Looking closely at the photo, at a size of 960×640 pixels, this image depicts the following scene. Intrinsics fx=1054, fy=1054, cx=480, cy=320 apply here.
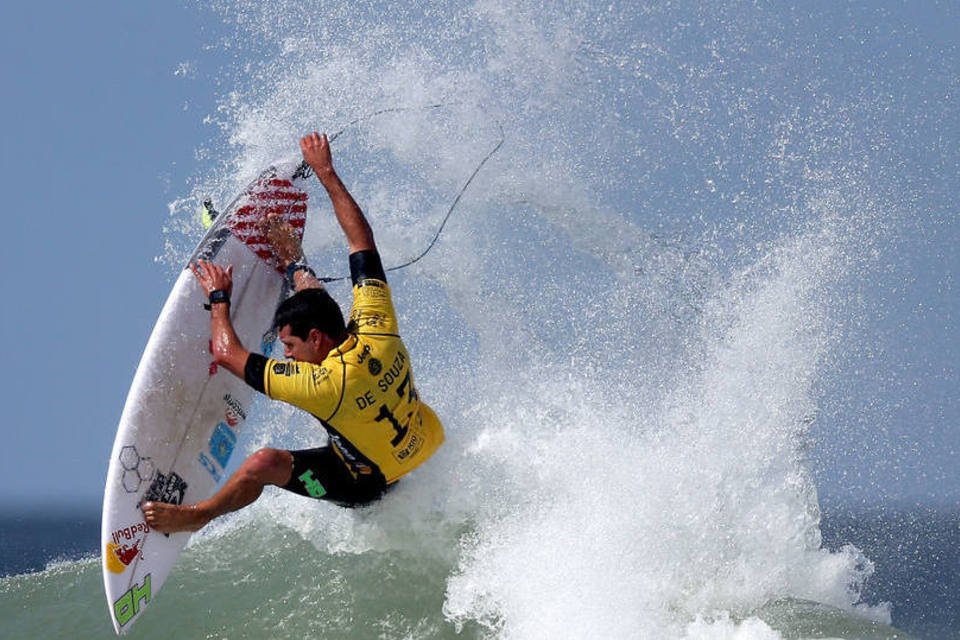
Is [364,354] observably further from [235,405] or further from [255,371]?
[235,405]

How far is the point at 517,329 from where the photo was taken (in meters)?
8.50

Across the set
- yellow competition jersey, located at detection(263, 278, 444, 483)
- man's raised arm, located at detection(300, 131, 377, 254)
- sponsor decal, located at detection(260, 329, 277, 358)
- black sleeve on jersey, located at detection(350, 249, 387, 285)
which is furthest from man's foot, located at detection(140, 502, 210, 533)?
man's raised arm, located at detection(300, 131, 377, 254)

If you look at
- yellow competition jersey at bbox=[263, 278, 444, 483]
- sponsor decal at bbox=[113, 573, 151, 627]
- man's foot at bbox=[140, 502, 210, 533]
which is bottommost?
sponsor decal at bbox=[113, 573, 151, 627]

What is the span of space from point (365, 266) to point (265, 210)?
4.88 ft

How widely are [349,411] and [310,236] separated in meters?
2.37

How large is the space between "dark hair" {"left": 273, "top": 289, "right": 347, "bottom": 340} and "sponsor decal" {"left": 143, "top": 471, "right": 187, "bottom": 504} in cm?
124

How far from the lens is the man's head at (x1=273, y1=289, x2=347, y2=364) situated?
5453 millimetres

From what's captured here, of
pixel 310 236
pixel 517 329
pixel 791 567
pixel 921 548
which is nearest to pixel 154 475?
pixel 310 236

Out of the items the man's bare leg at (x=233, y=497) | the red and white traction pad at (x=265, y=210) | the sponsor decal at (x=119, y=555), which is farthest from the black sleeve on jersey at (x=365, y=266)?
the sponsor decal at (x=119, y=555)

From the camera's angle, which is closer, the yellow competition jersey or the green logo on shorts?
the yellow competition jersey

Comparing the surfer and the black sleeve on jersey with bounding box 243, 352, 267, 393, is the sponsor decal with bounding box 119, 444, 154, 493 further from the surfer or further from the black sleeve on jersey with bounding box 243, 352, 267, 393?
the black sleeve on jersey with bounding box 243, 352, 267, 393

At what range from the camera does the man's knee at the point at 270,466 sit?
5.57m

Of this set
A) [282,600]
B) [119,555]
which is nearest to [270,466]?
[119,555]

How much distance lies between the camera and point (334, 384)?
5312mm
